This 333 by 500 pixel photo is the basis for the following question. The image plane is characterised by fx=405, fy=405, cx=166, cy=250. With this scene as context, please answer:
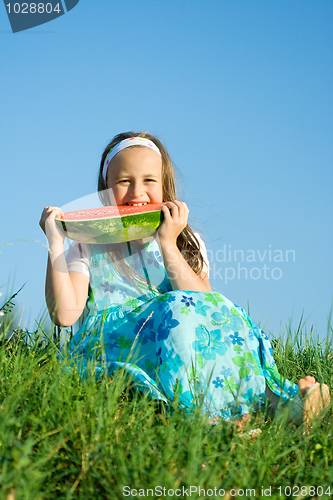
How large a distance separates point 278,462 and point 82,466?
0.87 metres

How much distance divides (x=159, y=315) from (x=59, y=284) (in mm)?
834

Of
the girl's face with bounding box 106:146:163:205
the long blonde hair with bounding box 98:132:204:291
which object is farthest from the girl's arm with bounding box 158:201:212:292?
the long blonde hair with bounding box 98:132:204:291

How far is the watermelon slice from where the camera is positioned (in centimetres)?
296

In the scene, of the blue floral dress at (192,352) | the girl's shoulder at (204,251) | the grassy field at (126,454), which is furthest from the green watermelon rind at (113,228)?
the grassy field at (126,454)

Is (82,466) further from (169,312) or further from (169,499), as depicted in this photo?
(169,312)

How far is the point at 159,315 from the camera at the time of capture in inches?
96.3

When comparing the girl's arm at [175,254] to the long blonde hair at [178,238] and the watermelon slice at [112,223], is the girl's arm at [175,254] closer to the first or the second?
the watermelon slice at [112,223]

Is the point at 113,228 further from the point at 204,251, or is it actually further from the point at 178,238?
the point at 204,251

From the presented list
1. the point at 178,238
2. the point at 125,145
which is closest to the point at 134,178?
the point at 125,145

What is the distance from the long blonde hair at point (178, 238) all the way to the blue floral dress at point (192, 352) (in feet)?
1.52

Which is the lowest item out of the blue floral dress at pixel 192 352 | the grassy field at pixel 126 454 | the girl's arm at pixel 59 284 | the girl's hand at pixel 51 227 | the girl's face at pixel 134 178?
A: the grassy field at pixel 126 454

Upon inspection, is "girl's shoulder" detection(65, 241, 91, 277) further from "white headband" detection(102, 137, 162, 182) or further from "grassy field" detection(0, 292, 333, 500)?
"grassy field" detection(0, 292, 333, 500)

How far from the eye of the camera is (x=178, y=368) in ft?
7.16

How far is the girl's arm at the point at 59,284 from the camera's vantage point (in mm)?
2842
